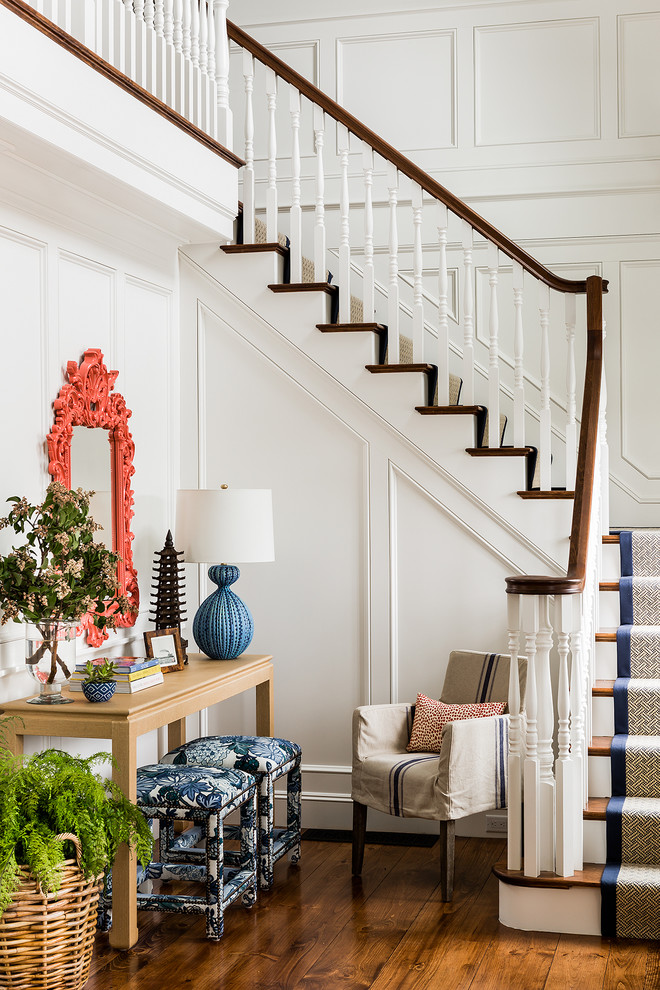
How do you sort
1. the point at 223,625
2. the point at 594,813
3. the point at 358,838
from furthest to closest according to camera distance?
the point at 223,625 → the point at 358,838 → the point at 594,813

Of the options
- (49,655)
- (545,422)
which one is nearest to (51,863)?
(49,655)

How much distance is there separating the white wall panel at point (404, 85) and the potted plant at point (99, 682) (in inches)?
147

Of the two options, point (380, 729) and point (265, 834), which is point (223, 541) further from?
point (265, 834)

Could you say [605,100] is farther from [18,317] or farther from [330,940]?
[330,940]

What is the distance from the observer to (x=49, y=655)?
3.48 metres

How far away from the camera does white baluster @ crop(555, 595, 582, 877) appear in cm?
341

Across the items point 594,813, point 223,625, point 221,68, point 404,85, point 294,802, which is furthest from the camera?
point 404,85

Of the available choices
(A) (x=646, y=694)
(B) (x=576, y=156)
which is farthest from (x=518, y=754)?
(B) (x=576, y=156)

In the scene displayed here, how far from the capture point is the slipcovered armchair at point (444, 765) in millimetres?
3797

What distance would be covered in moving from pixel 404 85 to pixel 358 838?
418cm

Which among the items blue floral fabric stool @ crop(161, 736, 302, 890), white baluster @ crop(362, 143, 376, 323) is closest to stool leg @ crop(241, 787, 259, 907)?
blue floral fabric stool @ crop(161, 736, 302, 890)

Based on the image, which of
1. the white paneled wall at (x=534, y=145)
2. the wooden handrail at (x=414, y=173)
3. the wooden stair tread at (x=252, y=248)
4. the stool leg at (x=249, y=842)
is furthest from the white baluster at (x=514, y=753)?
the white paneled wall at (x=534, y=145)

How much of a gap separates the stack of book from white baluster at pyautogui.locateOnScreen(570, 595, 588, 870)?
144 cm

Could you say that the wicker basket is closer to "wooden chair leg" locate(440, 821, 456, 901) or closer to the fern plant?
the fern plant
